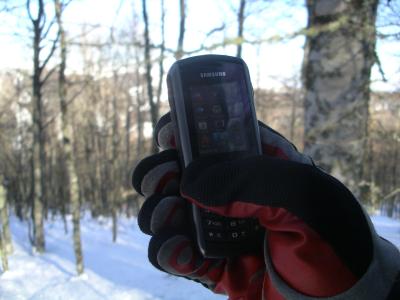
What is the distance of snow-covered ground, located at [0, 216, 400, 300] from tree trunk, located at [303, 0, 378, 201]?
61cm

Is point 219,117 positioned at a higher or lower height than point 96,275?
higher

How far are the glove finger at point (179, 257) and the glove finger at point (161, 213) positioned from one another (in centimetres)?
2

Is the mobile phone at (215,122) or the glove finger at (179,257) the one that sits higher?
the mobile phone at (215,122)

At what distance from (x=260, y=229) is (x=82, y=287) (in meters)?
7.16

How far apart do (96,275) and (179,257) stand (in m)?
8.36

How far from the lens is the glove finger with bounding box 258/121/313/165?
1228mm

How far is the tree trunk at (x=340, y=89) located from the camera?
3682 millimetres

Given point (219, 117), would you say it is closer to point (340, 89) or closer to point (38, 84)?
point (340, 89)

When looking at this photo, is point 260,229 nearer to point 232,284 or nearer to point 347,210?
point 232,284

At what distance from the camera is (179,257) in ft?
3.84

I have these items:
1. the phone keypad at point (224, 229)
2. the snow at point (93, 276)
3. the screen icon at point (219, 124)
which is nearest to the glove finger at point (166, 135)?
the screen icon at point (219, 124)

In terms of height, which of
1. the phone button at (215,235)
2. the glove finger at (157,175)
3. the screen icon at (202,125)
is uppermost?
the screen icon at (202,125)

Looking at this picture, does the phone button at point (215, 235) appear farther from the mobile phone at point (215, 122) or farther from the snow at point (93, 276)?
the snow at point (93, 276)

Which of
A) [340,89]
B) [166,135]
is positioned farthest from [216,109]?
[340,89]
